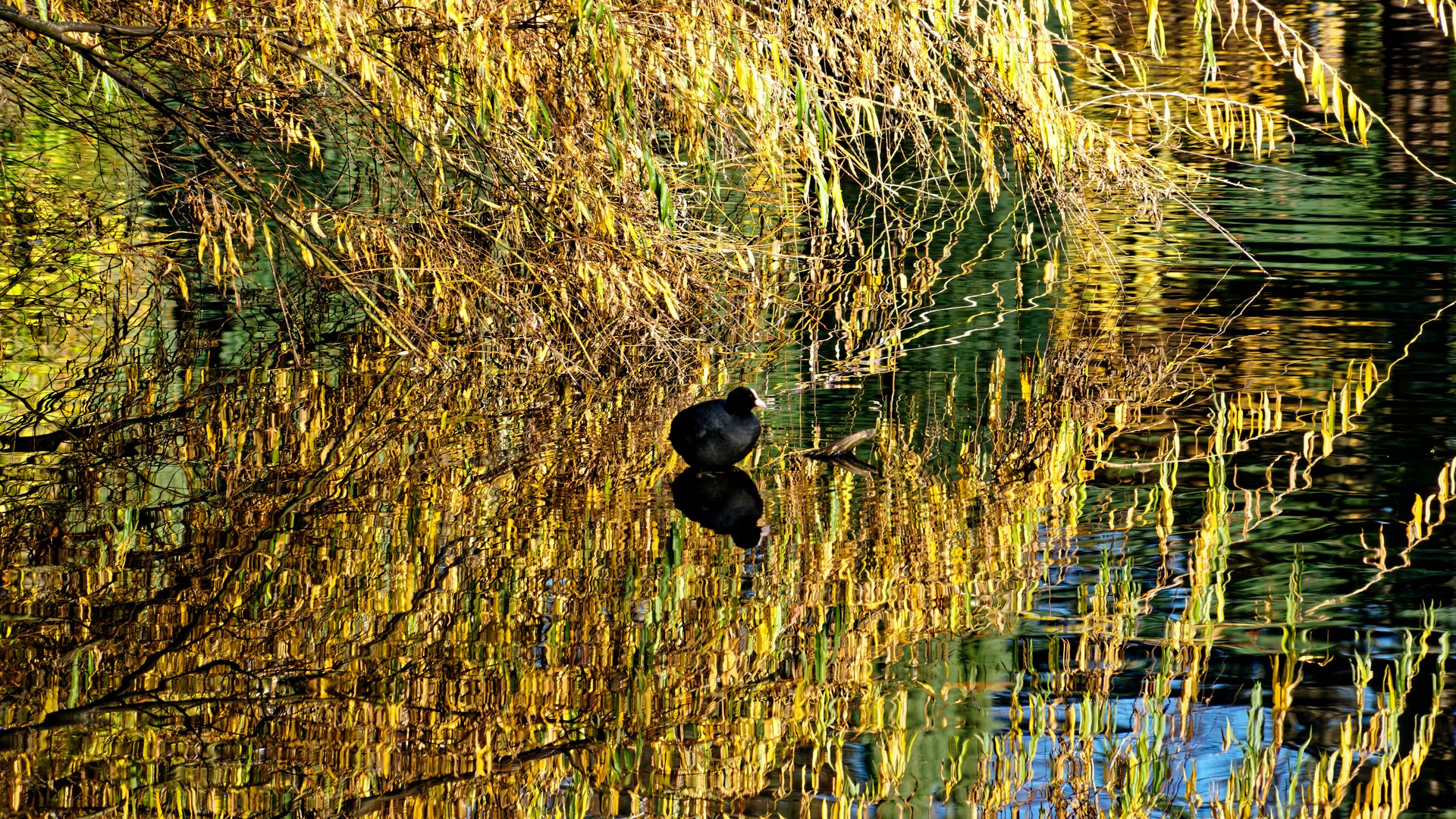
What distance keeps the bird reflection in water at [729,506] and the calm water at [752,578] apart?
2 centimetres

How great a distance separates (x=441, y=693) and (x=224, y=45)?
3195 millimetres

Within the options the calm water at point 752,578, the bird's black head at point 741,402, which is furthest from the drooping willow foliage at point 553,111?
the calm water at point 752,578

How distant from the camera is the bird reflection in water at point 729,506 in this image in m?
6.24

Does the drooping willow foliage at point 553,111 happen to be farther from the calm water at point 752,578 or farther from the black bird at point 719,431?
the calm water at point 752,578

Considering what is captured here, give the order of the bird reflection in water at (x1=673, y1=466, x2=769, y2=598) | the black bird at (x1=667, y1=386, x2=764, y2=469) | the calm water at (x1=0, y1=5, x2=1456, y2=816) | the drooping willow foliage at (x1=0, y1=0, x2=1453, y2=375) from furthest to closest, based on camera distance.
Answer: the black bird at (x1=667, y1=386, x2=764, y2=469) < the drooping willow foliage at (x1=0, y1=0, x2=1453, y2=375) < the bird reflection in water at (x1=673, y1=466, x2=769, y2=598) < the calm water at (x1=0, y1=5, x2=1456, y2=816)

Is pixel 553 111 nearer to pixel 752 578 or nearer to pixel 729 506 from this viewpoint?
pixel 729 506

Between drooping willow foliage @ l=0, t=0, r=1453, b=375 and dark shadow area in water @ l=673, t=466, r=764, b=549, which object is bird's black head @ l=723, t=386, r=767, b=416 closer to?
dark shadow area in water @ l=673, t=466, r=764, b=549

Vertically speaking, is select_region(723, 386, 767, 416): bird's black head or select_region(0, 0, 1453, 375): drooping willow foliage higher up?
select_region(0, 0, 1453, 375): drooping willow foliage

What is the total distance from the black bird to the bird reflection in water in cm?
8

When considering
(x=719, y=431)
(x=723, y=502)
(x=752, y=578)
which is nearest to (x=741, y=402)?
(x=719, y=431)

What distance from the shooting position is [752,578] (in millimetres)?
5891

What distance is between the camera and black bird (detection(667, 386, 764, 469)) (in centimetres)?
705

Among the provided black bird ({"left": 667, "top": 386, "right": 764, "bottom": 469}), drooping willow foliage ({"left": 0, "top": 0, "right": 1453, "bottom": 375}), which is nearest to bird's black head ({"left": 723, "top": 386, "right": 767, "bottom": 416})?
black bird ({"left": 667, "top": 386, "right": 764, "bottom": 469})

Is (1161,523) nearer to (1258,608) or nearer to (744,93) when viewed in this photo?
(1258,608)
